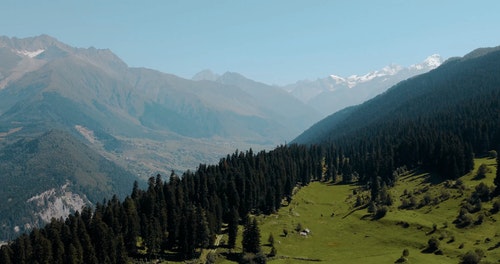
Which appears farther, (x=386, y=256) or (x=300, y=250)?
(x=300, y=250)

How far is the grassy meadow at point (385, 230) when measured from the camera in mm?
107562

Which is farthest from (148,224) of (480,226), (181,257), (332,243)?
(480,226)

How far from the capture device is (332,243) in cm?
12538

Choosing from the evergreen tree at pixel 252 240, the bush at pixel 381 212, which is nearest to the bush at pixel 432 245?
the bush at pixel 381 212

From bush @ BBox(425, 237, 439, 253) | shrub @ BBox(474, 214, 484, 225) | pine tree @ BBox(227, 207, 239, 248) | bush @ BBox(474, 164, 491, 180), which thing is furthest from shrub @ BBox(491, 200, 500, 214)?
pine tree @ BBox(227, 207, 239, 248)

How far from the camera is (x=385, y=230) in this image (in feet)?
420

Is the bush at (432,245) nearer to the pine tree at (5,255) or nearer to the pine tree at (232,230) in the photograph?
the pine tree at (232,230)

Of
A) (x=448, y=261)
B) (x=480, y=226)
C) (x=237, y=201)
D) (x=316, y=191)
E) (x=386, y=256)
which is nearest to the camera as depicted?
(x=448, y=261)

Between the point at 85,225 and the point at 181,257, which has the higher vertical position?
the point at 85,225

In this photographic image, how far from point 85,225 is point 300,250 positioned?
59.3 metres

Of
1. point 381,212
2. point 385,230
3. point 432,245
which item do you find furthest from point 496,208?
point 381,212

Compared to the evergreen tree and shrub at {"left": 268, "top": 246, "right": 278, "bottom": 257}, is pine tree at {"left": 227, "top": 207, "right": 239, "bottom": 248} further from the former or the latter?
shrub at {"left": 268, "top": 246, "right": 278, "bottom": 257}

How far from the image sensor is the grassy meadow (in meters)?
108

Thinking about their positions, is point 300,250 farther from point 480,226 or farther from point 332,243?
point 480,226
